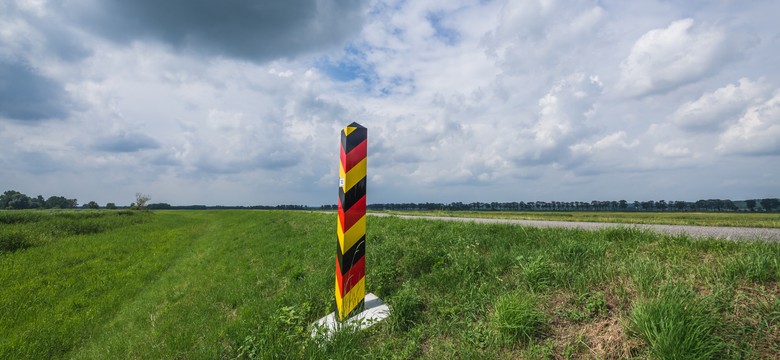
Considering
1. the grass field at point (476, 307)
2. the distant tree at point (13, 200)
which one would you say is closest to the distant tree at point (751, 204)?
the grass field at point (476, 307)

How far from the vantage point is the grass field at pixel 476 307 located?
3.31 metres

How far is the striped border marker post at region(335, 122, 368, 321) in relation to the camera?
16.3ft

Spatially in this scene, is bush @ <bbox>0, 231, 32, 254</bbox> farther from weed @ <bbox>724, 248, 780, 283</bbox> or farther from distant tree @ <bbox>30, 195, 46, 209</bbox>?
distant tree @ <bbox>30, 195, 46, 209</bbox>

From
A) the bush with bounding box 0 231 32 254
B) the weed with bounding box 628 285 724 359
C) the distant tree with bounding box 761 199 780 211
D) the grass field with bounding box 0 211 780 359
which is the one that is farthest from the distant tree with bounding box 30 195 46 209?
the distant tree with bounding box 761 199 780 211

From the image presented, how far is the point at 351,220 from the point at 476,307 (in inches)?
79.7

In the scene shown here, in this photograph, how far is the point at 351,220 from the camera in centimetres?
502

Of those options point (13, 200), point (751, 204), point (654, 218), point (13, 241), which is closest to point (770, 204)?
point (751, 204)

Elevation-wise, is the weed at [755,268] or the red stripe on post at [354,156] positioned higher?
the red stripe on post at [354,156]

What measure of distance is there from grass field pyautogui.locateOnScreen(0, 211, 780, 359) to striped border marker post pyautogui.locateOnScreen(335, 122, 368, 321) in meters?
0.57

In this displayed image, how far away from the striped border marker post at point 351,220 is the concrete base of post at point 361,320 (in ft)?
0.41

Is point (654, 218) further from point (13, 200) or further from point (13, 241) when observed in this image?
point (13, 200)

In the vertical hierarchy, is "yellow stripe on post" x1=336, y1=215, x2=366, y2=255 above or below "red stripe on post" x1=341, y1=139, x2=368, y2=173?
below

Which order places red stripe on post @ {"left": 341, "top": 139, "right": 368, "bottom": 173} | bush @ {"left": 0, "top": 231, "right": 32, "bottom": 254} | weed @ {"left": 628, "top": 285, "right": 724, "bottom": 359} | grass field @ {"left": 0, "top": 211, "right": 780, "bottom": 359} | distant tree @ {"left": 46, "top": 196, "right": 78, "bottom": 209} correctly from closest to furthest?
weed @ {"left": 628, "top": 285, "right": 724, "bottom": 359}
grass field @ {"left": 0, "top": 211, "right": 780, "bottom": 359}
red stripe on post @ {"left": 341, "top": 139, "right": 368, "bottom": 173}
bush @ {"left": 0, "top": 231, "right": 32, "bottom": 254}
distant tree @ {"left": 46, "top": 196, "right": 78, "bottom": 209}

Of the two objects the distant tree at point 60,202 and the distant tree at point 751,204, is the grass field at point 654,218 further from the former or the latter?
the distant tree at point 60,202
